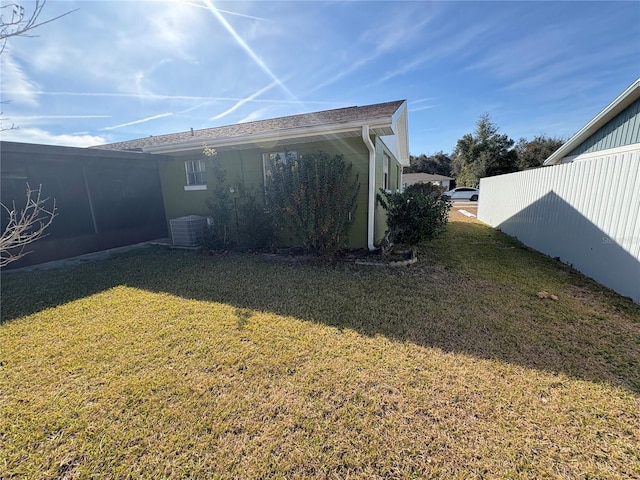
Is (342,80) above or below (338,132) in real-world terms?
above

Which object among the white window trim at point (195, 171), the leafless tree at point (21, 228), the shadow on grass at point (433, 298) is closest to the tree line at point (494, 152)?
the shadow on grass at point (433, 298)

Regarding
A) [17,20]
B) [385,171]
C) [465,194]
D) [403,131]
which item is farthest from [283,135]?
[465,194]

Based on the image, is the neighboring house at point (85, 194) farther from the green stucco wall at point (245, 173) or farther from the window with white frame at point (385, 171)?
the window with white frame at point (385, 171)

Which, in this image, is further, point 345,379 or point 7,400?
point 345,379

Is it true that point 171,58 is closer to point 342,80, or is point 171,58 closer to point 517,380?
point 342,80

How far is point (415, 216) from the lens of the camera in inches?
224

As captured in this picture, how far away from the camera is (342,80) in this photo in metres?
8.05

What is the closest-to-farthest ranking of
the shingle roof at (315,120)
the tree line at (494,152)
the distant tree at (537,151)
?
1. the shingle roof at (315,120)
2. the tree line at (494,152)
3. the distant tree at (537,151)

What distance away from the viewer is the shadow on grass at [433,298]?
9.12ft

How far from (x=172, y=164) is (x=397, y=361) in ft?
28.8

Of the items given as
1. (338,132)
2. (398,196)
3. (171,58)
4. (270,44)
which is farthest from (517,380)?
(171,58)

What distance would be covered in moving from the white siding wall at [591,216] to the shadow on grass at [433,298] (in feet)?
1.11

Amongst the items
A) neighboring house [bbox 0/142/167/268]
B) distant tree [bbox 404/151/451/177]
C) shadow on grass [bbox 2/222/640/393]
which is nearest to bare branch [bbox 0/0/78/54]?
shadow on grass [bbox 2/222/640/393]

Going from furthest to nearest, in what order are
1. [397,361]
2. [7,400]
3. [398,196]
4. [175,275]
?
[398,196], [175,275], [397,361], [7,400]
